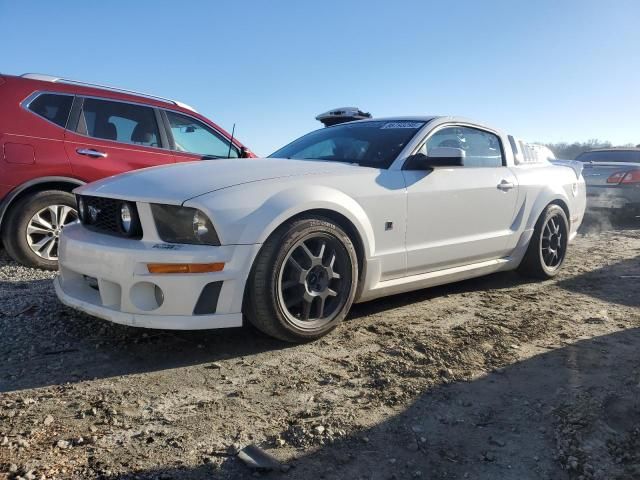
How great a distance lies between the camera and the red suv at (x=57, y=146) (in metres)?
4.95

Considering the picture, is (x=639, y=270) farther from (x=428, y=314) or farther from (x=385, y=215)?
(x=385, y=215)

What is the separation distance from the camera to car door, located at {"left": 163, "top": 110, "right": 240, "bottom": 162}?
6.02 metres

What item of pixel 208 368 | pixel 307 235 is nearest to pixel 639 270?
pixel 307 235

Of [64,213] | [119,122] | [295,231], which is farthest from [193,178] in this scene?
[119,122]

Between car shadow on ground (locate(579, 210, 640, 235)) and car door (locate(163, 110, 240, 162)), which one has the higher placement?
car door (locate(163, 110, 240, 162))

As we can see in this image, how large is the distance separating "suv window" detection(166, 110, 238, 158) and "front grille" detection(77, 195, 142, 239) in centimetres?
253

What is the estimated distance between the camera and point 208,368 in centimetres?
305

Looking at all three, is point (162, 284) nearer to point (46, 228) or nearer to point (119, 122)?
point (46, 228)

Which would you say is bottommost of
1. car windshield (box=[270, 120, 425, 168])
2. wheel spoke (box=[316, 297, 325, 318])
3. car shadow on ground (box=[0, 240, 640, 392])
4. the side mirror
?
car shadow on ground (box=[0, 240, 640, 392])

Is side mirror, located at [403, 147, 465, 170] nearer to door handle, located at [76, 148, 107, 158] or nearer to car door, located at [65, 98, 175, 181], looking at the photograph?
car door, located at [65, 98, 175, 181]

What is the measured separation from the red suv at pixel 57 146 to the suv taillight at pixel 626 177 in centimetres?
664

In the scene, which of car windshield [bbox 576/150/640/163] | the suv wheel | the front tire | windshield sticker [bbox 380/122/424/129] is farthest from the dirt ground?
car windshield [bbox 576/150/640/163]

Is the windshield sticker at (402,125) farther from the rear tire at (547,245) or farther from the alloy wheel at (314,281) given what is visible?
the rear tire at (547,245)

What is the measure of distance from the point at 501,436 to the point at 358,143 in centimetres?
258
